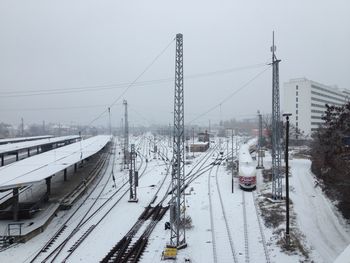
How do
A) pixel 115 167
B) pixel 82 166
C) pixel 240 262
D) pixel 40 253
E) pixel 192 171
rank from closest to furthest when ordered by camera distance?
pixel 240 262, pixel 40 253, pixel 192 171, pixel 82 166, pixel 115 167

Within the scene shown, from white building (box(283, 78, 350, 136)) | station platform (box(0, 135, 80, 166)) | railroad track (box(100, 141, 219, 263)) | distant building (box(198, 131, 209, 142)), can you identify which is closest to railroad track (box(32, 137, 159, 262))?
railroad track (box(100, 141, 219, 263))

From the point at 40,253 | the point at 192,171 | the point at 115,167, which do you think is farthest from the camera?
the point at 115,167

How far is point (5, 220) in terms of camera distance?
21.6 meters

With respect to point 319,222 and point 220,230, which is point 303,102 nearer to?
point 319,222

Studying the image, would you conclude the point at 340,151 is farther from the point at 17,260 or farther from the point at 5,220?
the point at 5,220

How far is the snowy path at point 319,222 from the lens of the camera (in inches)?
656

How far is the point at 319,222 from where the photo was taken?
20688mm

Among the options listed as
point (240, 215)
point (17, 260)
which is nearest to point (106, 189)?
point (240, 215)

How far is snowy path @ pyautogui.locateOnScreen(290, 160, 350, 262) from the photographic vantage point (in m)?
16.7

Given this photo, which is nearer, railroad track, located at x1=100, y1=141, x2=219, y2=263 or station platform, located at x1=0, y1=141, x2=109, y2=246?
railroad track, located at x1=100, y1=141, x2=219, y2=263

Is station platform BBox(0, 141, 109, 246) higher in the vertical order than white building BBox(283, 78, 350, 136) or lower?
lower

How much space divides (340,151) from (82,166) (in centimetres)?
3461

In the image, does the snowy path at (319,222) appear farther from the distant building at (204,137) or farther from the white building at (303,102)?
the white building at (303,102)

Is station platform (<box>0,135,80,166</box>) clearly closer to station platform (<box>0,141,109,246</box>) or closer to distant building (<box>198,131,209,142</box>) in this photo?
station platform (<box>0,141,109,246</box>)
